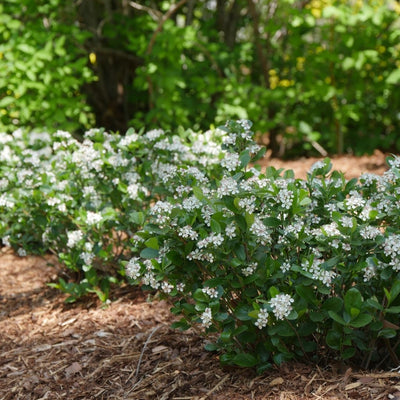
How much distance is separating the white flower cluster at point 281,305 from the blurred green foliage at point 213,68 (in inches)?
137

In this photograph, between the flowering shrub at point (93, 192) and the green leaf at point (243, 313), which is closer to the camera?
the green leaf at point (243, 313)

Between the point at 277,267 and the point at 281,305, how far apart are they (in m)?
0.21

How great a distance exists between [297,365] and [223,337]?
0.36 m

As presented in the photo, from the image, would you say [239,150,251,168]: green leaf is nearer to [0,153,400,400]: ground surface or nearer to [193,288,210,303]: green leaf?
[193,288,210,303]: green leaf

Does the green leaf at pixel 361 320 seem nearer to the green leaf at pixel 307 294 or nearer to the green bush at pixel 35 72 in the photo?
the green leaf at pixel 307 294

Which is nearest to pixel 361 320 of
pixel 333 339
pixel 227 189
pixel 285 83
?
pixel 333 339

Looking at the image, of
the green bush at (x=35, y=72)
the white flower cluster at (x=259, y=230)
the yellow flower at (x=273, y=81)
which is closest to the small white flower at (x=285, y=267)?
the white flower cluster at (x=259, y=230)

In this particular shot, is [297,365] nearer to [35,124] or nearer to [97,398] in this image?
[97,398]

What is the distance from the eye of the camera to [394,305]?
1912 mm

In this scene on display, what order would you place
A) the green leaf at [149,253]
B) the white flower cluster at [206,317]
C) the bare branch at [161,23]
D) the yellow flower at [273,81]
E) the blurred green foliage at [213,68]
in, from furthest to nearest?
the yellow flower at [273,81], the bare branch at [161,23], the blurred green foliage at [213,68], the green leaf at [149,253], the white flower cluster at [206,317]

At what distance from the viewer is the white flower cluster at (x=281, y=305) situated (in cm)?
172

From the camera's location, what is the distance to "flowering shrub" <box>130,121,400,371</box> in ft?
5.93

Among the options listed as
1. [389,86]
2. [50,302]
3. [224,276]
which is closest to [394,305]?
[224,276]

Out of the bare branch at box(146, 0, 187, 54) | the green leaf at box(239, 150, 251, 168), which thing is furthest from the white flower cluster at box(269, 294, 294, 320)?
the bare branch at box(146, 0, 187, 54)
